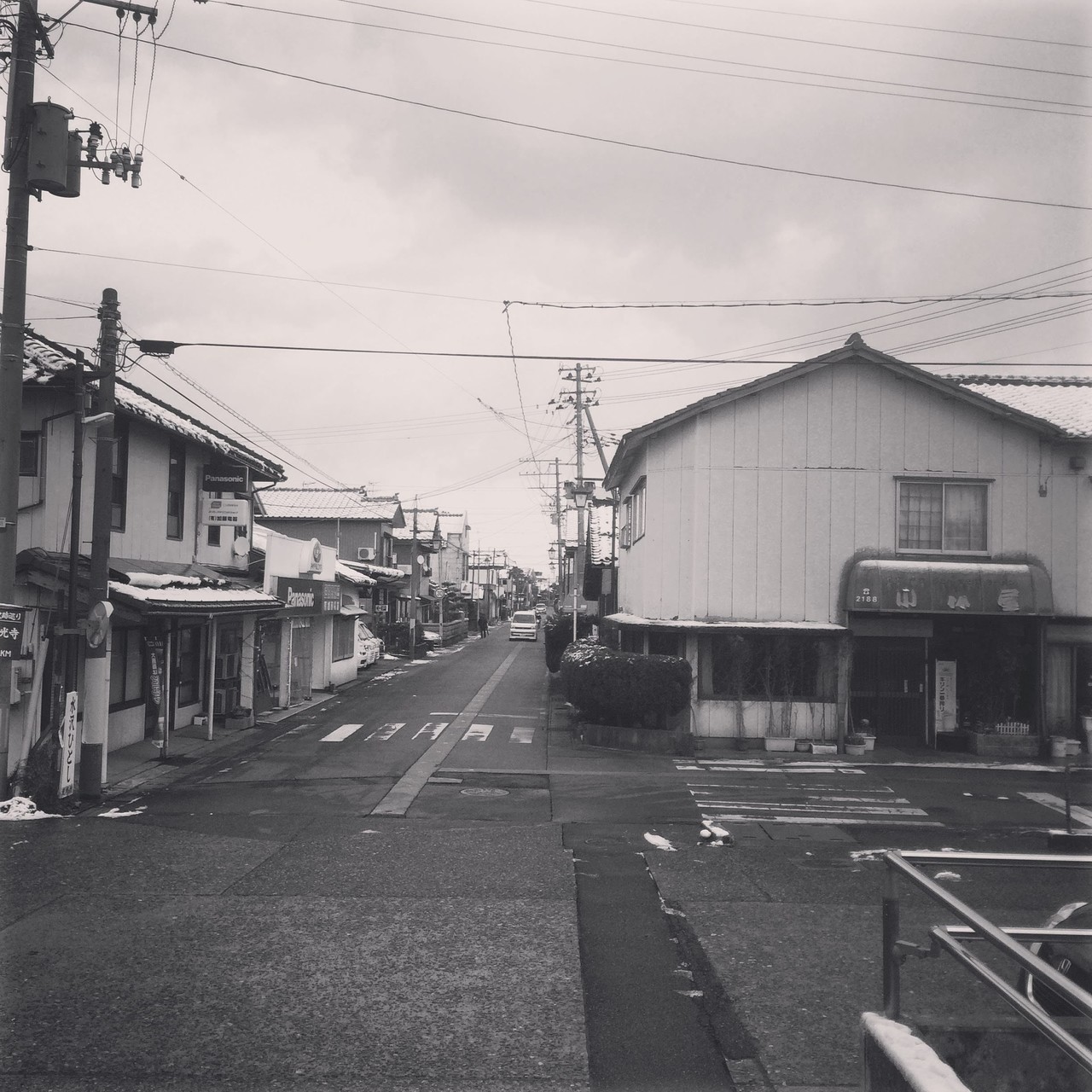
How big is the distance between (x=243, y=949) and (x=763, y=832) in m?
7.25

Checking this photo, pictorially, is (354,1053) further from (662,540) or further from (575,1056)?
(662,540)

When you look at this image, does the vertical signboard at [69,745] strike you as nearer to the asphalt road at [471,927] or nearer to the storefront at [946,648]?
the asphalt road at [471,927]

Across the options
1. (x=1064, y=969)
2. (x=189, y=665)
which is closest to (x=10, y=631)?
(x=189, y=665)

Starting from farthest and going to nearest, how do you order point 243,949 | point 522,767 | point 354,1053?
point 522,767, point 243,949, point 354,1053

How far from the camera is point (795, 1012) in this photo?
6.48 metres

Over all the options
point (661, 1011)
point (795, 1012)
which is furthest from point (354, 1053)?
point (795, 1012)

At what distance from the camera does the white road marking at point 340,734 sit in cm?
2028

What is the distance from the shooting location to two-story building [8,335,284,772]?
14.7 meters

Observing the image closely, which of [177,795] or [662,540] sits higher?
[662,540]

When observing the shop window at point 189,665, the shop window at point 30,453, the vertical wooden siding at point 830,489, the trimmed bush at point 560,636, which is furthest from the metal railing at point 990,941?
the trimmed bush at point 560,636

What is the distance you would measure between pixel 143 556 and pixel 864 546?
14835mm

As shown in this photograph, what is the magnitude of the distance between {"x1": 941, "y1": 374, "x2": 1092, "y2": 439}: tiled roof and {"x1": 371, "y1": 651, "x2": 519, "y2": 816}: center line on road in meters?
13.5

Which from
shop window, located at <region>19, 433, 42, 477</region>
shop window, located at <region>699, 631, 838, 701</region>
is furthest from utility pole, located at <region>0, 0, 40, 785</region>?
shop window, located at <region>699, 631, 838, 701</region>

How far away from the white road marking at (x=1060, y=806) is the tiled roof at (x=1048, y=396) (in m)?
8.15
